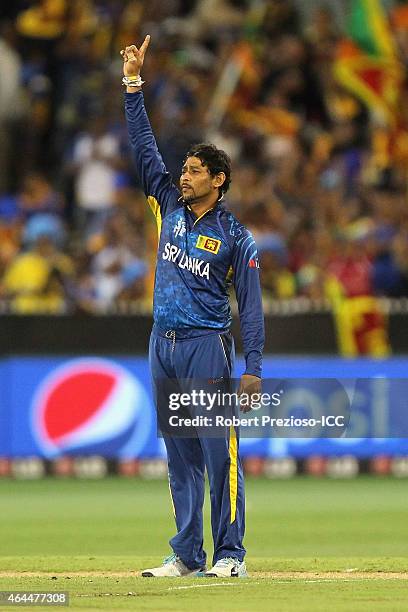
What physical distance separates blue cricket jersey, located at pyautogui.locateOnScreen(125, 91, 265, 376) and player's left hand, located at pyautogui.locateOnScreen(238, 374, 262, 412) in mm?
55

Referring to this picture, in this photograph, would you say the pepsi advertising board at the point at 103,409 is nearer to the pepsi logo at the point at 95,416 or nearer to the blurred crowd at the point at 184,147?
the pepsi logo at the point at 95,416

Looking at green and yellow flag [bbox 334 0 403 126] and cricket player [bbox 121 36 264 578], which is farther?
green and yellow flag [bbox 334 0 403 126]

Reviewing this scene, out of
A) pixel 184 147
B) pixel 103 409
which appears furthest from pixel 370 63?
pixel 103 409

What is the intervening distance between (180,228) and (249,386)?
1.02 m

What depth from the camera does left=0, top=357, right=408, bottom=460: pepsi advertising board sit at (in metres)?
17.2

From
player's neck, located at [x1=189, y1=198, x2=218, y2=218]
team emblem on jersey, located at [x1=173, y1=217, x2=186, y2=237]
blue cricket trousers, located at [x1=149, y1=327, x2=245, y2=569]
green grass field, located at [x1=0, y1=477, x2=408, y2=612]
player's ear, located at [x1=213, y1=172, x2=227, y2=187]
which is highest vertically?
player's ear, located at [x1=213, y1=172, x2=227, y2=187]

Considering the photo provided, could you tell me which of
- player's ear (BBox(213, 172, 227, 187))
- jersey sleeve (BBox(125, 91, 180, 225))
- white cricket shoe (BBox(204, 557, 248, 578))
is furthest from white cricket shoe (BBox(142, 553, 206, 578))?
player's ear (BBox(213, 172, 227, 187))

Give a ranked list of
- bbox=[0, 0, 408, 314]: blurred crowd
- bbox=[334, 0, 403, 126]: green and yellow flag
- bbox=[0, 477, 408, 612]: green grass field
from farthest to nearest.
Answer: bbox=[334, 0, 403, 126]: green and yellow flag, bbox=[0, 0, 408, 314]: blurred crowd, bbox=[0, 477, 408, 612]: green grass field

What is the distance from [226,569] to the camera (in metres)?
9.38

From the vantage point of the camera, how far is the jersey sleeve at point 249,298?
9.32 meters

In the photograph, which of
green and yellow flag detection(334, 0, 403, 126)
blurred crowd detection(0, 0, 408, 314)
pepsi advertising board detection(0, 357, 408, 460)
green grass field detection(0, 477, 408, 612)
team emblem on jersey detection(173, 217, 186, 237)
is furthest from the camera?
green and yellow flag detection(334, 0, 403, 126)

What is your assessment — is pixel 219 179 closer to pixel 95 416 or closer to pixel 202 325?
pixel 202 325

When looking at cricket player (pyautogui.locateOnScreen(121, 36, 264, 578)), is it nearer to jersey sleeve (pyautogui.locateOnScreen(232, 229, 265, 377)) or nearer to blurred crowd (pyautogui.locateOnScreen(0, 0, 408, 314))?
jersey sleeve (pyautogui.locateOnScreen(232, 229, 265, 377))

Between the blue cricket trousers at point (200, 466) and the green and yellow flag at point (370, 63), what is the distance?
37.0ft
